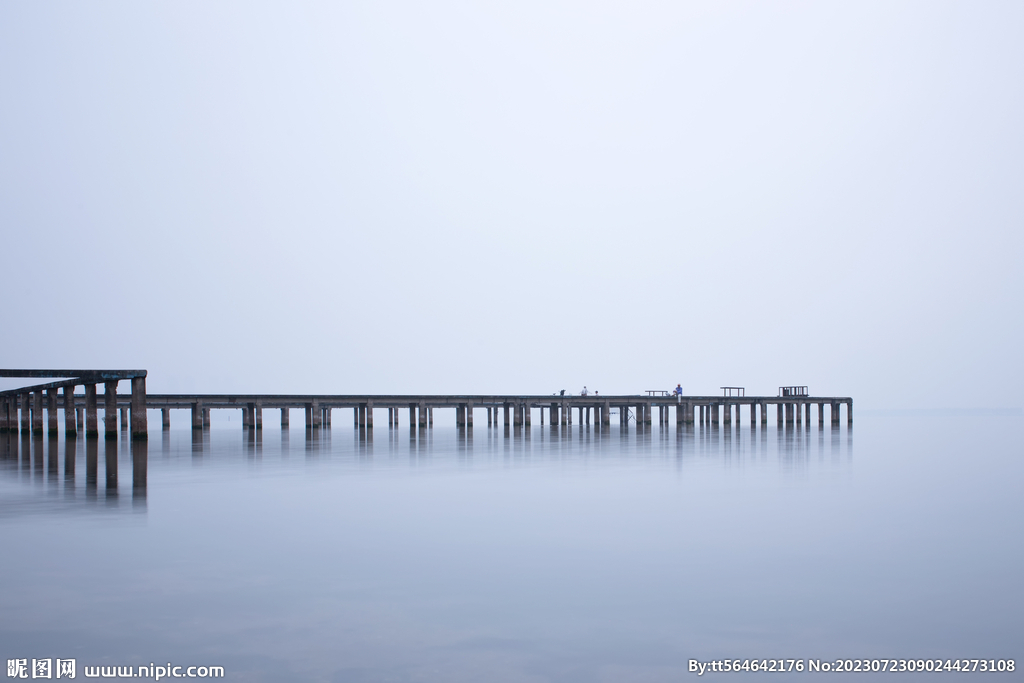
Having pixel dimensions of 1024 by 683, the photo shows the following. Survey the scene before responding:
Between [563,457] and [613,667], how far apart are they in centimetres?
2612

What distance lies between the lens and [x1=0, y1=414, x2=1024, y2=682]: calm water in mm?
7648

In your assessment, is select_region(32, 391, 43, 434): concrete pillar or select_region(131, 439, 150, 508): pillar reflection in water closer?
select_region(131, 439, 150, 508): pillar reflection in water

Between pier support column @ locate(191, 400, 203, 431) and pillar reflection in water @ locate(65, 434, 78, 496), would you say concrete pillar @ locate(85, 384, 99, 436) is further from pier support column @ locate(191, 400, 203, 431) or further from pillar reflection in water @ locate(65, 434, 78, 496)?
pier support column @ locate(191, 400, 203, 431)

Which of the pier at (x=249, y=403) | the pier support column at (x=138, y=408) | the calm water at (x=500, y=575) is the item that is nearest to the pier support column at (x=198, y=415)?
the pier at (x=249, y=403)

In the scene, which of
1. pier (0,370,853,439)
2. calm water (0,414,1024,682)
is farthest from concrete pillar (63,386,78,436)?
calm water (0,414,1024,682)

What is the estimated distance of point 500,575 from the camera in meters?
10.9

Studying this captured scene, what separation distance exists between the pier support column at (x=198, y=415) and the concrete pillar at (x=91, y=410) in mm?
18105

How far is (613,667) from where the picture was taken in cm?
721

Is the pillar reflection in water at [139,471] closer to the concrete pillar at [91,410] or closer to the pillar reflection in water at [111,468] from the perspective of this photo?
the pillar reflection in water at [111,468]

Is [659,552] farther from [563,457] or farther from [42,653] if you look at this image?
[563,457]

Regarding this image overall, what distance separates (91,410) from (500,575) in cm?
3328

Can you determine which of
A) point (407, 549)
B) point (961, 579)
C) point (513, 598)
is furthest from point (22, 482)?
point (961, 579)

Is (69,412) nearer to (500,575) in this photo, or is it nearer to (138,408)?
(138,408)

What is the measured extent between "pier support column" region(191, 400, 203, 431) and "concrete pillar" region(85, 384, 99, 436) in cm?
1810
